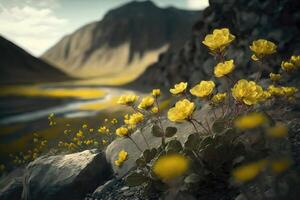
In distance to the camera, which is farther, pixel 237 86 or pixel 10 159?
pixel 10 159

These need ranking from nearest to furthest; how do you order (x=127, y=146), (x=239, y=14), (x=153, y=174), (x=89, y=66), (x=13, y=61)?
(x=153, y=174) → (x=127, y=146) → (x=239, y=14) → (x=13, y=61) → (x=89, y=66)

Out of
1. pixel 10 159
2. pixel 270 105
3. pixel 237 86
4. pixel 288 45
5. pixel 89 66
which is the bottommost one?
pixel 89 66

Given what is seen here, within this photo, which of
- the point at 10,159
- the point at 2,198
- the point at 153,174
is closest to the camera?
the point at 153,174

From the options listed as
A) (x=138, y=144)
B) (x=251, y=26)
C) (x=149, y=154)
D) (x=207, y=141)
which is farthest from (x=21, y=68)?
(x=207, y=141)

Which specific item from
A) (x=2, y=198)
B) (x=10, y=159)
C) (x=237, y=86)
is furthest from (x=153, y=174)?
(x=10, y=159)

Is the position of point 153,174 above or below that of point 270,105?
above

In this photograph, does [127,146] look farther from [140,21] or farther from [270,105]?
[140,21]

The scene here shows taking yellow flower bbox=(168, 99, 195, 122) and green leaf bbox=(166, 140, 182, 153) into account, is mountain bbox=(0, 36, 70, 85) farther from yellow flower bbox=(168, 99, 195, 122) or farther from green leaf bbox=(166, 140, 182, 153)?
yellow flower bbox=(168, 99, 195, 122)
